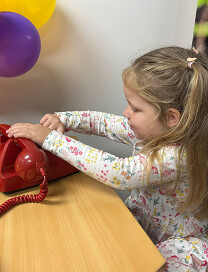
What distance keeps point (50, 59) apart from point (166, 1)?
0.52 m

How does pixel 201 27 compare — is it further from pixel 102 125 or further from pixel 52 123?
pixel 52 123

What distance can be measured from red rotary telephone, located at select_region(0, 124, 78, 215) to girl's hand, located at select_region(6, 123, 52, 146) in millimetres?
16

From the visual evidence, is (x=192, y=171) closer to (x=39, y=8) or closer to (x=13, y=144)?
(x=13, y=144)

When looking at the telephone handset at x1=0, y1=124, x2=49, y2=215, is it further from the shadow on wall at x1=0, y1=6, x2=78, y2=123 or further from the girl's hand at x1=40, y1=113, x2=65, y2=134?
the shadow on wall at x1=0, y1=6, x2=78, y2=123

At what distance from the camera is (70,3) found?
0.96 metres

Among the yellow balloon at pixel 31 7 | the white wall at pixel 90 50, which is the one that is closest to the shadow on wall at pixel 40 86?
the white wall at pixel 90 50

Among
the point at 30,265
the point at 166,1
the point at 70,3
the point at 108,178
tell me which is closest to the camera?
the point at 30,265

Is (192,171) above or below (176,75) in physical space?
below

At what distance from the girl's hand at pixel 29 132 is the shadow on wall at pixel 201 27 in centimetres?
62

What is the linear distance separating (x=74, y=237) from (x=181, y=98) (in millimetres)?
431

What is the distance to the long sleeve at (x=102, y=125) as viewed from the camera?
0.97 m

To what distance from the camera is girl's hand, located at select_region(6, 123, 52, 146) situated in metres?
0.73

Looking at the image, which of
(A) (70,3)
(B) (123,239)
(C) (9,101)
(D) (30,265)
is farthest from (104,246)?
(A) (70,3)

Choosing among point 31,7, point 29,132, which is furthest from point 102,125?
point 31,7
